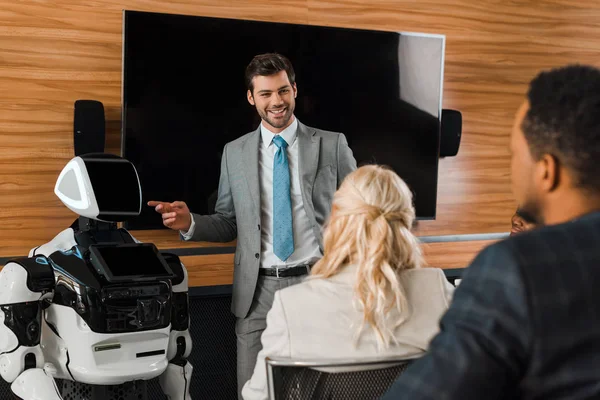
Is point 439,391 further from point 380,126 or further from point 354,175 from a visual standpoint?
point 380,126

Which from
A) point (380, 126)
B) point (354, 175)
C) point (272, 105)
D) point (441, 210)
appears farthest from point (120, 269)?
point (441, 210)

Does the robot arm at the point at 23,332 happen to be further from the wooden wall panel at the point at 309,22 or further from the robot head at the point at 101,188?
the wooden wall panel at the point at 309,22

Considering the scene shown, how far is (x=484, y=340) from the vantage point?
702 millimetres

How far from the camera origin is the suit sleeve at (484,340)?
2.29ft

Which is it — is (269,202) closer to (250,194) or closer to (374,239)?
(250,194)

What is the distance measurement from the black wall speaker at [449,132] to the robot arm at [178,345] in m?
2.11

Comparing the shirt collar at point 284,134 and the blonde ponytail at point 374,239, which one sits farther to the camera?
the shirt collar at point 284,134

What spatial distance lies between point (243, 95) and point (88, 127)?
0.75 metres

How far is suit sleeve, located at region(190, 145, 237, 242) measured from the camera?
2.76 meters

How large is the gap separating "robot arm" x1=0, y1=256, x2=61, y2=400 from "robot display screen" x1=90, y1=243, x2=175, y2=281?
0.17 m

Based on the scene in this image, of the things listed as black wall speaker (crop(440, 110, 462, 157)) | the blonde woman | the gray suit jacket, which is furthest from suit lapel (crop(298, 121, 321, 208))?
black wall speaker (crop(440, 110, 462, 157))

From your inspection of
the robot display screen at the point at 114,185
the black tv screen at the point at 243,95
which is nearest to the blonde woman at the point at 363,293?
the robot display screen at the point at 114,185

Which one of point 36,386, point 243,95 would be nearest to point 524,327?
point 36,386

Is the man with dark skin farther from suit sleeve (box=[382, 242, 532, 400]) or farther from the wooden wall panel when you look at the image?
the wooden wall panel
